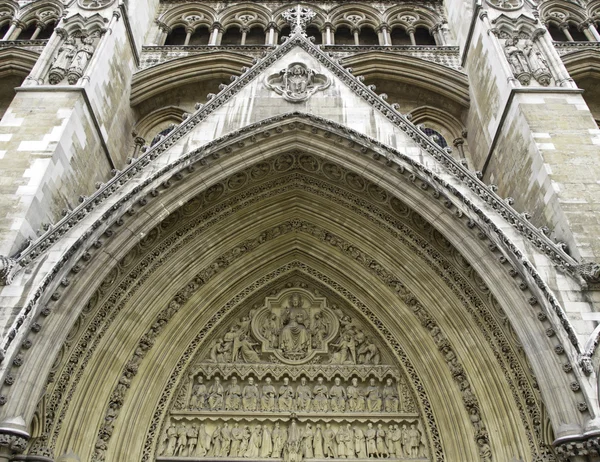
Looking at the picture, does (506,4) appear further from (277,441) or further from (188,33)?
(277,441)

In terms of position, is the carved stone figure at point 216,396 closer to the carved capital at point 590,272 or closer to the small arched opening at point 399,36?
the carved capital at point 590,272

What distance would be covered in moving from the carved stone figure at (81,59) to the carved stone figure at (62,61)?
104 millimetres

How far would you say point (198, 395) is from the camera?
26.9 feet

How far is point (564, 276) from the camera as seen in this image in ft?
21.0

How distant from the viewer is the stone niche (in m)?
7.66

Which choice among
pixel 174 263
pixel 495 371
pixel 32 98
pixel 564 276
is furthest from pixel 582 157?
pixel 32 98

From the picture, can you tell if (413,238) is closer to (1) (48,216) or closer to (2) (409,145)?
(2) (409,145)

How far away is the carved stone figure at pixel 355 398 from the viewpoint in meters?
8.05

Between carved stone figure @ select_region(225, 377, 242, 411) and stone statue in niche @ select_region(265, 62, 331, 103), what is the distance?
15.8ft

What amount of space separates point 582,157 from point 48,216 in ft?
26.7

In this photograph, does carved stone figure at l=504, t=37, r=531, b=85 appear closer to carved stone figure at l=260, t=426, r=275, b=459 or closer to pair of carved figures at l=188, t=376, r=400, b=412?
pair of carved figures at l=188, t=376, r=400, b=412

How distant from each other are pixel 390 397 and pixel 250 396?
227cm

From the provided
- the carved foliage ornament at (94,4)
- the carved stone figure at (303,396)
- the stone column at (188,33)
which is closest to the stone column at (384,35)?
the stone column at (188,33)

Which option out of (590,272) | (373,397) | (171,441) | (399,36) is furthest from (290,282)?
(399,36)
